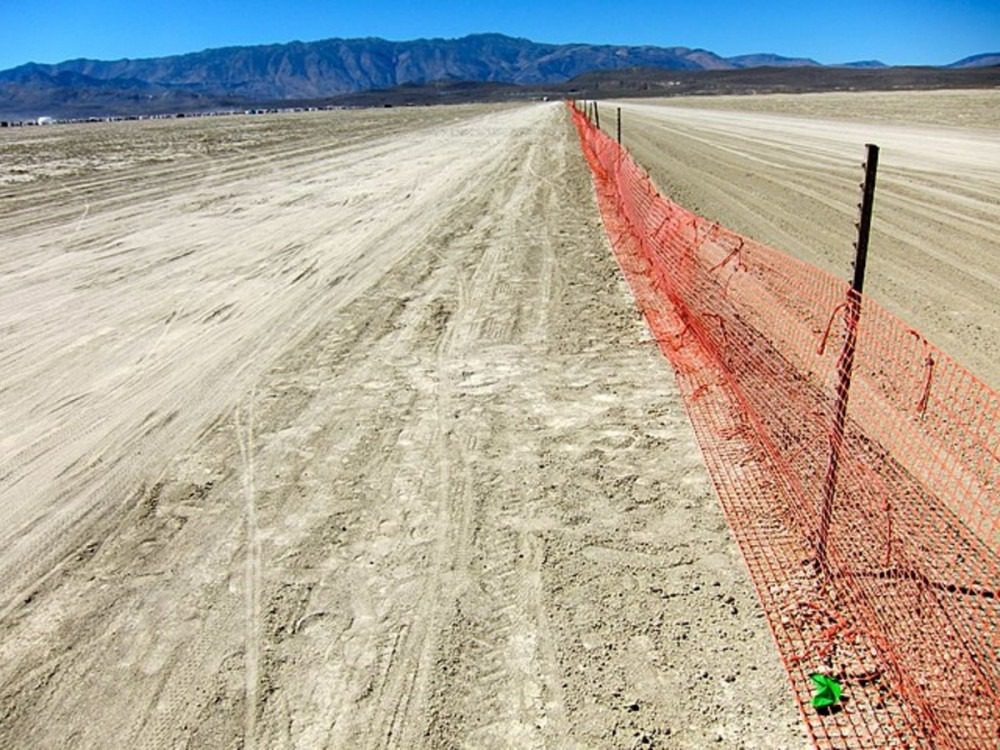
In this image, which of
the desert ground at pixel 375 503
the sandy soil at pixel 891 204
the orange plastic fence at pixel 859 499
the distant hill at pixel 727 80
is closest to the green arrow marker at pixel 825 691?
the orange plastic fence at pixel 859 499

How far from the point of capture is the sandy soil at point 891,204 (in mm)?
7617

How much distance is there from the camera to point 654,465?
4758mm

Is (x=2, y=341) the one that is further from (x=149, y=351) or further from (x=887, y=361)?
(x=887, y=361)

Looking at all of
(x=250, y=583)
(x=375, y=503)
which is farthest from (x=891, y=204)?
(x=250, y=583)

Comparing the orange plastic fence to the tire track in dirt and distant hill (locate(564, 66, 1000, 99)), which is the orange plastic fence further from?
distant hill (locate(564, 66, 1000, 99))

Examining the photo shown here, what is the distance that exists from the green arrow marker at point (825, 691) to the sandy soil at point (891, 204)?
12.8 feet

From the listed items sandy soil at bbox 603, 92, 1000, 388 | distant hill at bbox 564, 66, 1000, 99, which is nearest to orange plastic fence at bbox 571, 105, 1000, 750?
sandy soil at bbox 603, 92, 1000, 388

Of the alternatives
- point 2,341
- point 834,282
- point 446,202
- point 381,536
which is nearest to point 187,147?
point 446,202

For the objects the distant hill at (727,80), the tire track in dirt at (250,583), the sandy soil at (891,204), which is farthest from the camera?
the distant hill at (727,80)

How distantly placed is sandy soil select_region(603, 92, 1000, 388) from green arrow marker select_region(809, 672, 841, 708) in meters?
3.89

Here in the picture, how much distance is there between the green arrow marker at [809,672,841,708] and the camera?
2.91m

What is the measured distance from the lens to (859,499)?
424 cm

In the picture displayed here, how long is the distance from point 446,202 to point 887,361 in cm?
1027

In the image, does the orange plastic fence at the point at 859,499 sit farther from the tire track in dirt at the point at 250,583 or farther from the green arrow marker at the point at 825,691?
Answer: the tire track in dirt at the point at 250,583
